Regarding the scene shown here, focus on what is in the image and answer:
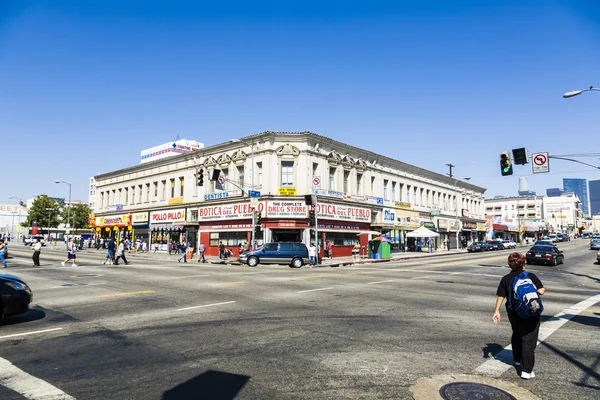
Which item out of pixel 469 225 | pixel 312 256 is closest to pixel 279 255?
pixel 312 256

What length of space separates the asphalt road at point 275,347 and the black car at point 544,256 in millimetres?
17676

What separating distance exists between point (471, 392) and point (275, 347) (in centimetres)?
312

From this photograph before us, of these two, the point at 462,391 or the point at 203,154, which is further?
the point at 203,154

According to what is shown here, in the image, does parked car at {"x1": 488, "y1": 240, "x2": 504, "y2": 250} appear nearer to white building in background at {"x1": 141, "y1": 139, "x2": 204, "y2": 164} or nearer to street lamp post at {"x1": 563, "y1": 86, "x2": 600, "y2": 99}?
street lamp post at {"x1": 563, "y1": 86, "x2": 600, "y2": 99}

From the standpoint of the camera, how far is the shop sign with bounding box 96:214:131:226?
53031 mm

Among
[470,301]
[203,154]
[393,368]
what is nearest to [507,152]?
[470,301]

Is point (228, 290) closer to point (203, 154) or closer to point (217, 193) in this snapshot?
point (217, 193)

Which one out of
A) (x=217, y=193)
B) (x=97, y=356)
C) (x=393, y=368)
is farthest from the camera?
(x=217, y=193)

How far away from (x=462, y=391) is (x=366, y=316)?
4511 mm

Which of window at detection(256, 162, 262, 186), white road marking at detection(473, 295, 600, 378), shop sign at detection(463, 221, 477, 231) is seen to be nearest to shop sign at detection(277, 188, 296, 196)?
window at detection(256, 162, 262, 186)

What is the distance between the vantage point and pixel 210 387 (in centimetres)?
485

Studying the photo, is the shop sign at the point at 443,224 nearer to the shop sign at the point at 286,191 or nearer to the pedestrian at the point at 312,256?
the shop sign at the point at 286,191

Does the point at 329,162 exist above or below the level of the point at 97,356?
above

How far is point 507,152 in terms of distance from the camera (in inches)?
811
